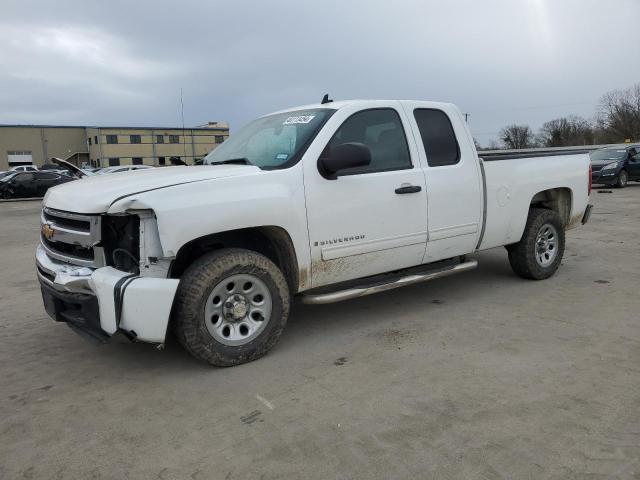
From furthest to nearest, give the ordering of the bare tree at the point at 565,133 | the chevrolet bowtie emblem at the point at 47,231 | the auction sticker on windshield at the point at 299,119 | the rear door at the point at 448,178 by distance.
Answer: the bare tree at the point at 565,133, the rear door at the point at 448,178, the auction sticker on windshield at the point at 299,119, the chevrolet bowtie emblem at the point at 47,231

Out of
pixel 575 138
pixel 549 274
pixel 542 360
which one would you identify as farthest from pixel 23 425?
pixel 575 138

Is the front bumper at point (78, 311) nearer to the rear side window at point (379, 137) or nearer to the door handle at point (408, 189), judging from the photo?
the rear side window at point (379, 137)

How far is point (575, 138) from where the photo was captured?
71.9 meters

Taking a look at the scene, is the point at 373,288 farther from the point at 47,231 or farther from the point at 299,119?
the point at 47,231

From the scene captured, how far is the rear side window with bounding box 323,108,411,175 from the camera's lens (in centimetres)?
437

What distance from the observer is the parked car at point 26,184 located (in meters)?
Result: 25.3

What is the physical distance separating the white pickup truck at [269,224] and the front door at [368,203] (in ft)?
0.04

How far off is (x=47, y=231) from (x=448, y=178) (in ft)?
11.2

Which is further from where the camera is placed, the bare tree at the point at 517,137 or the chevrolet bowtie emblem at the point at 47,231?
the bare tree at the point at 517,137

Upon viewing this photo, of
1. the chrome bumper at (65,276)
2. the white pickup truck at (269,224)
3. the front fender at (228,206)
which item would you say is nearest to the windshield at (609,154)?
the white pickup truck at (269,224)

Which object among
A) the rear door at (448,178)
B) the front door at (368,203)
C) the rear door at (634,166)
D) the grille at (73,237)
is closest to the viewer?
the grille at (73,237)

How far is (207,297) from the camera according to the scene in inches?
141

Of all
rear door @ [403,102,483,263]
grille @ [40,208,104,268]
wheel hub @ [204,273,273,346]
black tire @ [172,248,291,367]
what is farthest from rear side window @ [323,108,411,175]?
grille @ [40,208,104,268]

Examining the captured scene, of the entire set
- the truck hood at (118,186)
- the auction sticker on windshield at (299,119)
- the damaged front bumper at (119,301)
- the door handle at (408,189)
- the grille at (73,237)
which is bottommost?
the damaged front bumper at (119,301)
